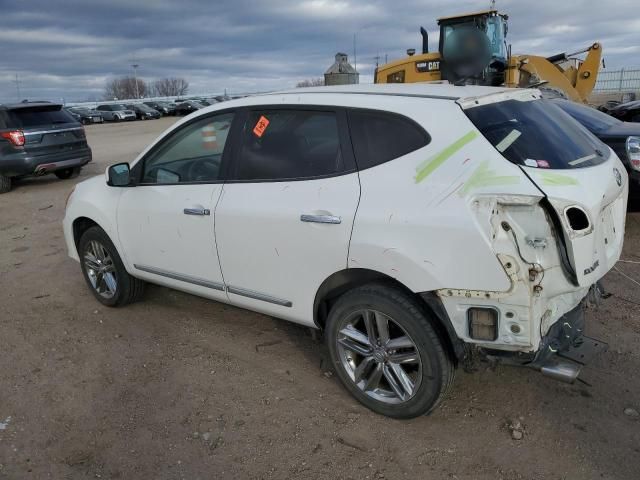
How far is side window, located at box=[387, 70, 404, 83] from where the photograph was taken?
566 inches

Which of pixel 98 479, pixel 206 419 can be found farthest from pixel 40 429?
pixel 206 419

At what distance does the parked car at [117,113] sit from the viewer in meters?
44.9

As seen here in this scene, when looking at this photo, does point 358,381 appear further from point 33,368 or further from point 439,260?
point 33,368

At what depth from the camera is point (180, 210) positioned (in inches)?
151

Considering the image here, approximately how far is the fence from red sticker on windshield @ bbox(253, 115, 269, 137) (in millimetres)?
35495

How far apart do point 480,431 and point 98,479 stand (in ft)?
6.66

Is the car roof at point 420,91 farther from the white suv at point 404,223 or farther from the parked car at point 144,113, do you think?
the parked car at point 144,113

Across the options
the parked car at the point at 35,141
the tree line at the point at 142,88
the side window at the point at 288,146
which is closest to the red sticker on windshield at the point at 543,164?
the side window at the point at 288,146

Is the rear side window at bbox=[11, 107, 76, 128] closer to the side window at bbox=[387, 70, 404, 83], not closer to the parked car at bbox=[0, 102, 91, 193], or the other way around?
the parked car at bbox=[0, 102, 91, 193]

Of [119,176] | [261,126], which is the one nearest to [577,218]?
[261,126]

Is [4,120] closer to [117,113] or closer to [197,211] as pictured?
[197,211]

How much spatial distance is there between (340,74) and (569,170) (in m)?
13.9

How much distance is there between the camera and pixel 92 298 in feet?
16.9

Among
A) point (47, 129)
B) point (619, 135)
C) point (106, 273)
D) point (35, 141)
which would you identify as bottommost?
point (106, 273)
